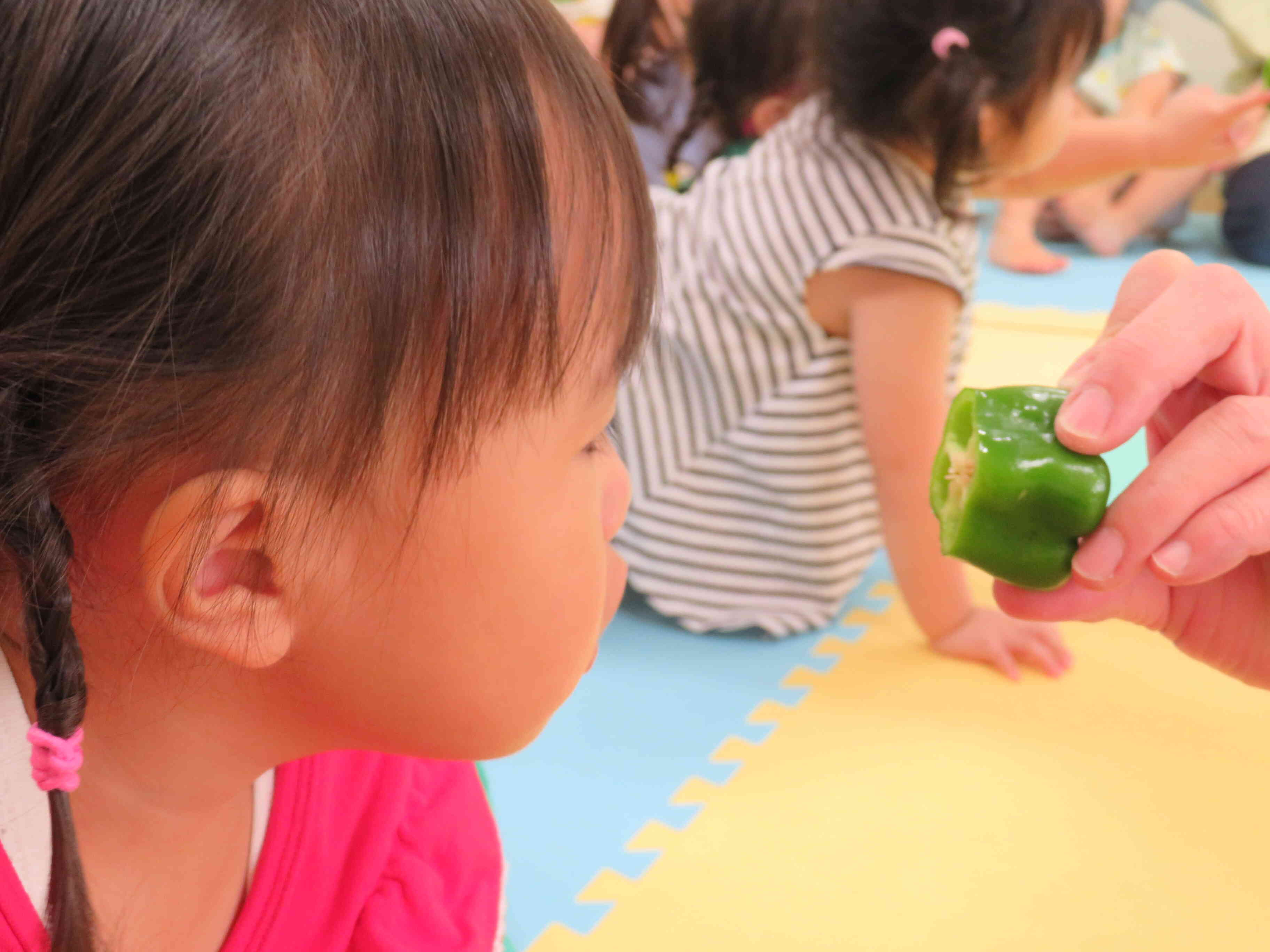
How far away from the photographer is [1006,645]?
48.2 inches

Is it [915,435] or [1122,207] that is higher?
[915,435]

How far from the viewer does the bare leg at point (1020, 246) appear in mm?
2730

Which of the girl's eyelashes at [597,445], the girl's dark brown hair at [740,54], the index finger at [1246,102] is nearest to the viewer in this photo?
the girl's eyelashes at [597,445]

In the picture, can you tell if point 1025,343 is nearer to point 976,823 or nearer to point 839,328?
point 839,328

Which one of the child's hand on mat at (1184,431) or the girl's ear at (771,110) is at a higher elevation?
the child's hand on mat at (1184,431)

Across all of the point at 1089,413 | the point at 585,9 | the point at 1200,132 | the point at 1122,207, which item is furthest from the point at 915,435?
Result: the point at 585,9

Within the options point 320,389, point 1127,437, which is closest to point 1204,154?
point 1127,437

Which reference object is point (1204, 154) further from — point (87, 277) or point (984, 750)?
point (87, 277)

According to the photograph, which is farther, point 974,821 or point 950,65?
point 950,65

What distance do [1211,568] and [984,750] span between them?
50 centimetres

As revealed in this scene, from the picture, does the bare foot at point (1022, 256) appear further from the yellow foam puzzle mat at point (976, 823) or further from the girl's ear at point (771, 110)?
the yellow foam puzzle mat at point (976, 823)

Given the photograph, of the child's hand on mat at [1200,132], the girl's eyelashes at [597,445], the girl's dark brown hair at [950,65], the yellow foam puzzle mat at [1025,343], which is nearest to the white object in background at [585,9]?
the yellow foam puzzle mat at [1025,343]

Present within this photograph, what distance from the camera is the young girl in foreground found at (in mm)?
1203

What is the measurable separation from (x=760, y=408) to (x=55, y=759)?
95 cm
